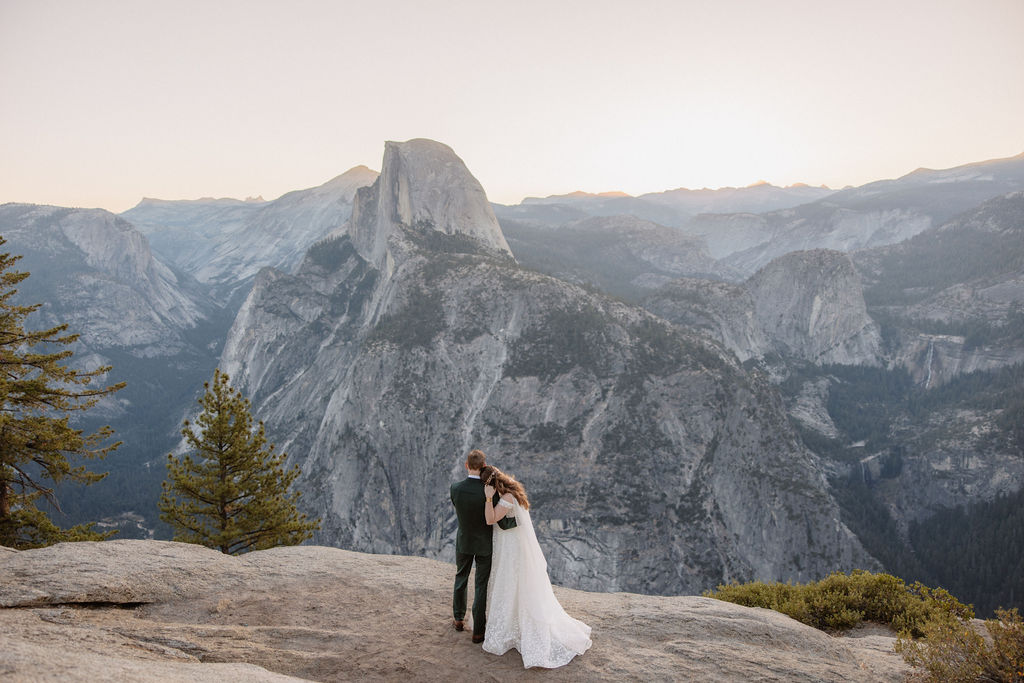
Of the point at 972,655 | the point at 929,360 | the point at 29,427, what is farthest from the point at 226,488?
the point at 929,360

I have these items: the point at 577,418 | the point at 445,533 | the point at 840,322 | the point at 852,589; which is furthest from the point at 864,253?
the point at 852,589

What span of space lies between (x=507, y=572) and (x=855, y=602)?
36.5 feet

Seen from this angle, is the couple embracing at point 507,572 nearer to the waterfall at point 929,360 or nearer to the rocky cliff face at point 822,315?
the rocky cliff face at point 822,315

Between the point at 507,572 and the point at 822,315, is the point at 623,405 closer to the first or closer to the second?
the point at 507,572

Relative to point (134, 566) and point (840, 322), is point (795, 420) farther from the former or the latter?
point (134, 566)

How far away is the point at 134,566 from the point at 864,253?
9497 inches

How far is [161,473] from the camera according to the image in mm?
135125

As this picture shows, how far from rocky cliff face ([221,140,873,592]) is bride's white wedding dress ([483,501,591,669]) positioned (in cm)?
5844

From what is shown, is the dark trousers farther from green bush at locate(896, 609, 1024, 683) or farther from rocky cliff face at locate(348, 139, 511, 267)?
rocky cliff face at locate(348, 139, 511, 267)

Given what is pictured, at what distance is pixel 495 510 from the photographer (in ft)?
28.6

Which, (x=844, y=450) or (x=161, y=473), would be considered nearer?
(x=844, y=450)

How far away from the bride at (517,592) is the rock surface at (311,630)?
323 millimetres

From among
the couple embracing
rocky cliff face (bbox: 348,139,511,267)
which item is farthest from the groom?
rocky cliff face (bbox: 348,139,511,267)

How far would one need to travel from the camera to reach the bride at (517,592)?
8.66 metres
